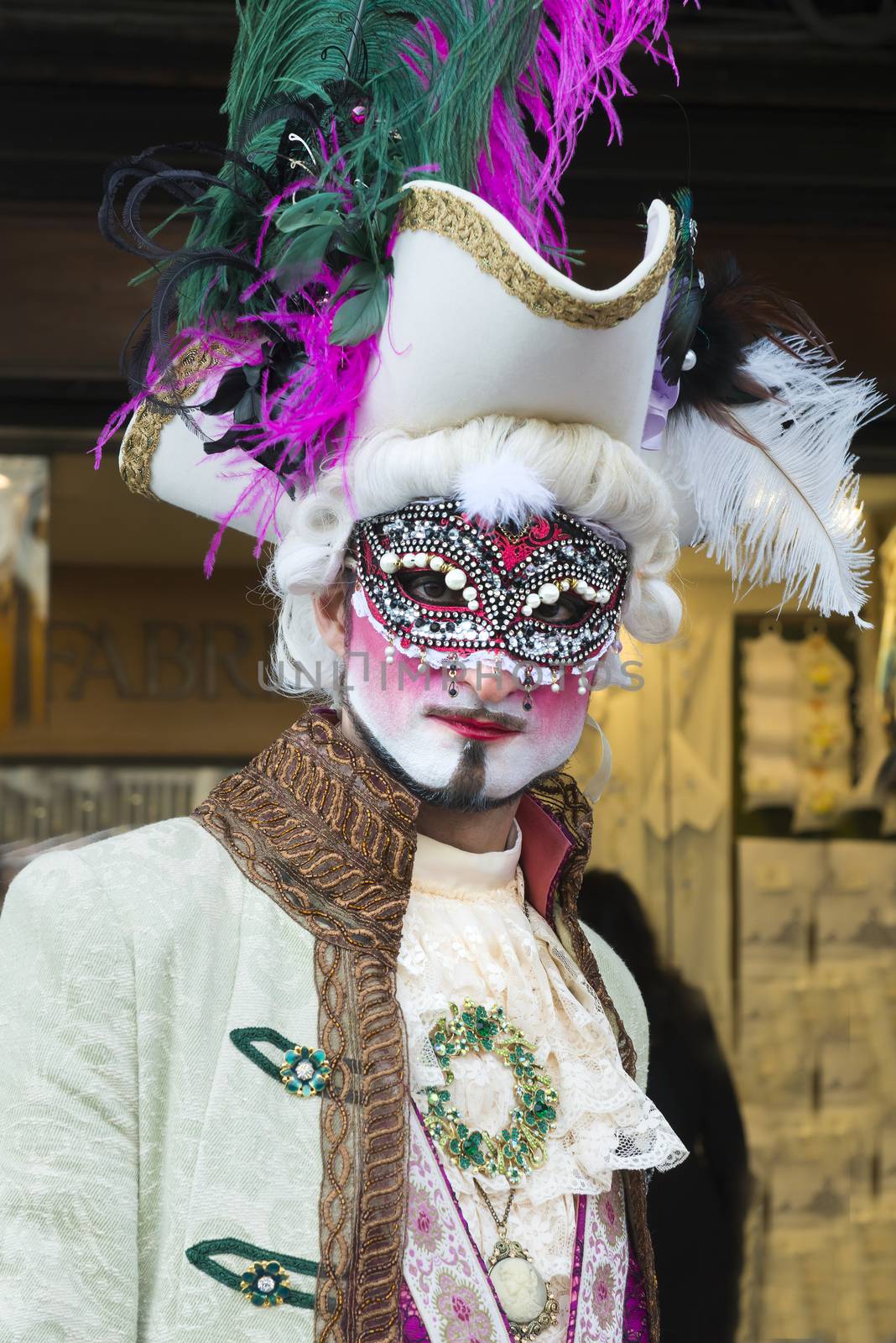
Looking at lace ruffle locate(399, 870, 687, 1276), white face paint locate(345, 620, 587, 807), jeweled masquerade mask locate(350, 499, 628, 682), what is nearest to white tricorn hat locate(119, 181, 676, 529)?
jeweled masquerade mask locate(350, 499, 628, 682)

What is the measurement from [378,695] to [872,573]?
2.40 metres

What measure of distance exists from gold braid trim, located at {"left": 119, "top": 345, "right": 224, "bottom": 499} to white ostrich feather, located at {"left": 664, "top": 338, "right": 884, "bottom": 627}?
0.62 meters

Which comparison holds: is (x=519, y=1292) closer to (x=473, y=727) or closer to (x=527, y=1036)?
(x=527, y=1036)

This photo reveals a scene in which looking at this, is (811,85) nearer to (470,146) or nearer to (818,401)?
(818,401)

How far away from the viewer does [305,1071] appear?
169cm

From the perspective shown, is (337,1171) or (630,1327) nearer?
(337,1171)

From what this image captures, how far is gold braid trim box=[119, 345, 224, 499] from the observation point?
6.20 ft

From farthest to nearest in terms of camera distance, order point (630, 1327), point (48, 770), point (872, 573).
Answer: point (872, 573) < point (48, 770) < point (630, 1327)

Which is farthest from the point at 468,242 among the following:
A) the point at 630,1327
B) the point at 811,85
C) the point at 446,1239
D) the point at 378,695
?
the point at 811,85

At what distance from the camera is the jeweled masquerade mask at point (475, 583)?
71.1 inches

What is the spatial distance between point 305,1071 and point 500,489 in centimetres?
67

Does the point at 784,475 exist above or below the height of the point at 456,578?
above

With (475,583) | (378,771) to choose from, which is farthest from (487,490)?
(378,771)

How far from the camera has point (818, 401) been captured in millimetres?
2119
